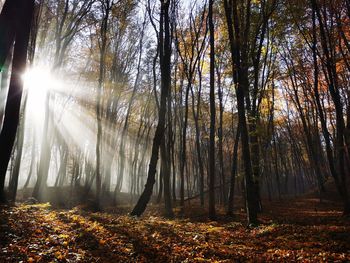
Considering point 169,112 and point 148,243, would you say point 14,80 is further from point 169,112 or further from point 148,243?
point 169,112

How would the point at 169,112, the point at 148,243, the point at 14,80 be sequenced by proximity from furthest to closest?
the point at 169,112, the point at 14,80, the point at 148,243

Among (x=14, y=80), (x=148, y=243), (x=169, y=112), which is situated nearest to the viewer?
(x=148, y=243)

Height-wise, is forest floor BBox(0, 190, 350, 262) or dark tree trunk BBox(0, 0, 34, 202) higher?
dark tree trunk BBox(0, 0, 34, 202)

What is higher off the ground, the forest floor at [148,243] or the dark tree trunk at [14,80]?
the dark tree trunk at [14,80]

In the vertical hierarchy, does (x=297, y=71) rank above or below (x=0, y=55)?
above

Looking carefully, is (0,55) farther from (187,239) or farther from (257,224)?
(257,224)

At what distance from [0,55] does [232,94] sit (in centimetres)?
1857

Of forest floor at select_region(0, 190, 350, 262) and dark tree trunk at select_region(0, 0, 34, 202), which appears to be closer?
forest floor at select_region(0, 190, 350, 262)

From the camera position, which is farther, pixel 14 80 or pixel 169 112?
pixel 169 112

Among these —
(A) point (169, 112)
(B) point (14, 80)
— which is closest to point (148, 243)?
(B) point (14, 80)

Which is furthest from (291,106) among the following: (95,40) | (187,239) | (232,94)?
(187,239)

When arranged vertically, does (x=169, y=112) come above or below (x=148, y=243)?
above

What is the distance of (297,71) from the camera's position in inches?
802

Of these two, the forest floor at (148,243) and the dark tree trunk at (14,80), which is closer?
the forest floor at (148,243)
